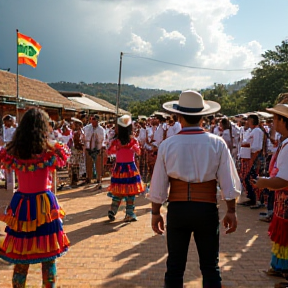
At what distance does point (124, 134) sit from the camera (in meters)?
6.94

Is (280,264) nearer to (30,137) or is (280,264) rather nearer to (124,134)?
(30,137)

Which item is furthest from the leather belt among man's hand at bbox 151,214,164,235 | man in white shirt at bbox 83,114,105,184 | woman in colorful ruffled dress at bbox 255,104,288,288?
man in white shirt at bbox 83,114,105,184

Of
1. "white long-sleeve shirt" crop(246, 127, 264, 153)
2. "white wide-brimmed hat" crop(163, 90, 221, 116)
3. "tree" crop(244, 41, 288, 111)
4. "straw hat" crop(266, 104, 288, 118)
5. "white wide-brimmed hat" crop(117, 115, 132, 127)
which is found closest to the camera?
"white wide-brimmed hat" crop(163, 90, 221, 116)

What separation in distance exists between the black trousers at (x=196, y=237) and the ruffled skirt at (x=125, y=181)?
374 cm

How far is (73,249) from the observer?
5.34 meters

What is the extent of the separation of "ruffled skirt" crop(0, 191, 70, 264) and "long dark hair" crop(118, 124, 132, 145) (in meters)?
3.49

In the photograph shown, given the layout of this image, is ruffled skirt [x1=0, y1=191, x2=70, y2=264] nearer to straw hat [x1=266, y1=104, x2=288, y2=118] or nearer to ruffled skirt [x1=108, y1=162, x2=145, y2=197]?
straw hat [x1=266, y1=104, x2=288, y2=118]

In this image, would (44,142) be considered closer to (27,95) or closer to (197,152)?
(197,152)

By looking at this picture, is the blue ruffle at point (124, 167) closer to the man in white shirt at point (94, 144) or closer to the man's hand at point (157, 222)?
the man's hand at point (157, 222)

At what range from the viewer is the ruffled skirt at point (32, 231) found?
3330mm

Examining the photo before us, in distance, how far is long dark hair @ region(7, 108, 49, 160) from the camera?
3344mm

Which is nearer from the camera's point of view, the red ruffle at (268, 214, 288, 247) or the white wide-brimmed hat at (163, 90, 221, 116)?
the white wide-brimmed hat at (163, 90, 221, 116)

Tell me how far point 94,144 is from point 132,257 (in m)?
6.64

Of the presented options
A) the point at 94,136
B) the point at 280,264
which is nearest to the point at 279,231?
the point at 280,264
